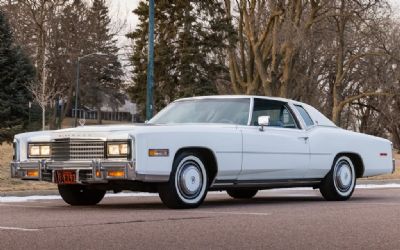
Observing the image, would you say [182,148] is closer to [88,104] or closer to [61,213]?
[61,213]

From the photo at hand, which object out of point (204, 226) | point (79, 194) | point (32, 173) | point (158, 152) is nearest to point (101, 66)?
point (79, 194)

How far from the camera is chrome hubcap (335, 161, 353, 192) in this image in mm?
13172

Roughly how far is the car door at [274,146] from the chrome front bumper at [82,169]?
1960mm

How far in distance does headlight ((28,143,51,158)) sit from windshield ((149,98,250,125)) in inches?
66.8

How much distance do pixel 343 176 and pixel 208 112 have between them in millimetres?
2753

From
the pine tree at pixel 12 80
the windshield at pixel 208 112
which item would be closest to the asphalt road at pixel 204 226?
the windshield at pixel 208 112

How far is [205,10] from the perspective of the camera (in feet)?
155

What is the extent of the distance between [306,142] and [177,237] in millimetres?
5443

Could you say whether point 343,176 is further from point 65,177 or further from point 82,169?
point 65,177

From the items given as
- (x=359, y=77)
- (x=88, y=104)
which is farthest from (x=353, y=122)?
(x=88, y=104)

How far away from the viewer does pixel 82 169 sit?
34.7ft

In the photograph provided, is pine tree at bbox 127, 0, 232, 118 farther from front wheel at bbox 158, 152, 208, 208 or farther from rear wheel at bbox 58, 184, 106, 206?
front wheel at bbox 158, 152, 208, 208

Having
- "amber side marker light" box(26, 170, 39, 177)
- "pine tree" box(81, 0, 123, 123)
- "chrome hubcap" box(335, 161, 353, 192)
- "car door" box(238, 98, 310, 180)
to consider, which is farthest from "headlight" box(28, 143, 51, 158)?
"pine tree" box(81, 0, 123, 123)

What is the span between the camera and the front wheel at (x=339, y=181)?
13023 millimetres
